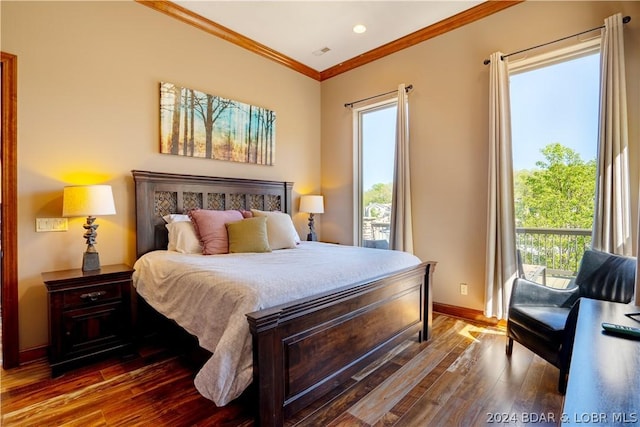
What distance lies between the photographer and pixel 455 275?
3.44 meters

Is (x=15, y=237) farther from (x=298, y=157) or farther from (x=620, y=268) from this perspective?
(x=620, y=268)

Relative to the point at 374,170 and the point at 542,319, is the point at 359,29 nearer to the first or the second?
the point at 374,170

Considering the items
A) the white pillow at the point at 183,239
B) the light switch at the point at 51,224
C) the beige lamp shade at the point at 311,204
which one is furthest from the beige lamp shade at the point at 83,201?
the beige lamp shade at the point at 311,204

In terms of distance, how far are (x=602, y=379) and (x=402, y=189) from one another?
9.82 feet

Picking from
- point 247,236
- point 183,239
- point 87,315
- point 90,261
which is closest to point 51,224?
point 90,261

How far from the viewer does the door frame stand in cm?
235

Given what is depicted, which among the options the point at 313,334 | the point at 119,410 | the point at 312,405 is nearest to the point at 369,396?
the point at 312,405

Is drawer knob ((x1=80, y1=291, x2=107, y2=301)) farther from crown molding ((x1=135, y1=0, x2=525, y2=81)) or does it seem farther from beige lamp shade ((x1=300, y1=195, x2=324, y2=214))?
crown molding ((x1=135, y1=0, x2=525, y2=81))

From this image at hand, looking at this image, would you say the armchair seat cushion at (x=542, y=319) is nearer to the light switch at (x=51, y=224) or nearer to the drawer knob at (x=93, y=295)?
the drawer knob at (x=93, y=295)

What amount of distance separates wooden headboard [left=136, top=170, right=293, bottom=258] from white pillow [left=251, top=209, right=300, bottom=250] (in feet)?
1.68

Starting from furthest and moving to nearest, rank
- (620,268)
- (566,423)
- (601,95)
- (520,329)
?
(601,95)
(520,329)
(620,268)
(566,423)

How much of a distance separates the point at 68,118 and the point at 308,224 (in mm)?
2965

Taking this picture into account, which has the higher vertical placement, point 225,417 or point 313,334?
point 313,334

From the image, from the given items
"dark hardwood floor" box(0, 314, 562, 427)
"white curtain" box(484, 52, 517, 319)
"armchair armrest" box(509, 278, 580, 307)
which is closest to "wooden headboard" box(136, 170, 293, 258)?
"dark hardwood floor" box(0, 314, 562, 427)
